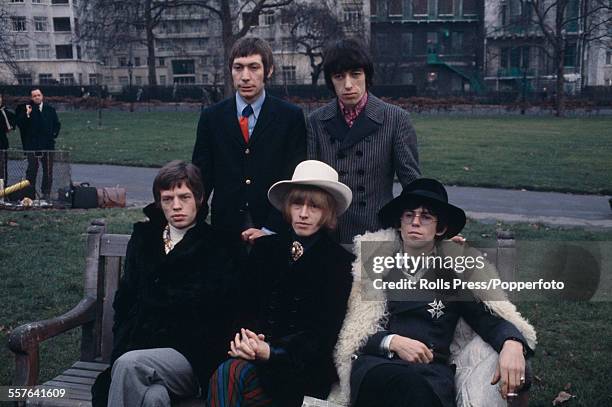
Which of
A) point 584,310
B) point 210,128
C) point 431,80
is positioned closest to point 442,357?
point 210,128

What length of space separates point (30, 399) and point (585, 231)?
314 inches

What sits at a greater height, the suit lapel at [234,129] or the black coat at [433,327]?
the suit lapel at [234,129]

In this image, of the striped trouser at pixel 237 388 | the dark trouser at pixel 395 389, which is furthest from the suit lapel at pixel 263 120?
the dark trouser at pixel 395 389

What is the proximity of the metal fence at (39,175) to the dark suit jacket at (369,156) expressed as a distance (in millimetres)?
8919

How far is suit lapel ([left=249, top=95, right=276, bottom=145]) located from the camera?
4480mm

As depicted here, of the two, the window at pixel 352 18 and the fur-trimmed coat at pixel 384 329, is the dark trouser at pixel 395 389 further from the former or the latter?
the window at pixel 352 18

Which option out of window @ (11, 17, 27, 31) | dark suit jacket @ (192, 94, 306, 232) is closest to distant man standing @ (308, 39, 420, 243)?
dark suit jacket @ (192, 94, 306, 232)

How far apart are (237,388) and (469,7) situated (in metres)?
67.0

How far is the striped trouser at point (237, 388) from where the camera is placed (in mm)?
3434

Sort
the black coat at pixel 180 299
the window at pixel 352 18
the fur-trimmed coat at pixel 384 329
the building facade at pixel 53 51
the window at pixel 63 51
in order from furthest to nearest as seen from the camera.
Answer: the window at pixel 63 51 < the building facade at pixel 53 51 < the window at pixel 352 18 < the black coat at pixel 180 299 < the fur-trimmed coat at pixel 384 329

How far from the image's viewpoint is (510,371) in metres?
3.22

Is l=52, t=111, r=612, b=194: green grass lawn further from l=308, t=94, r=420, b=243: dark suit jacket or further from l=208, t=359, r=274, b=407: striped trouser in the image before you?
l=208, t=359, r=274, b=407: striped trouser

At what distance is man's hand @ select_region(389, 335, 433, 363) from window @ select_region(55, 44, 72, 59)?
78648mm

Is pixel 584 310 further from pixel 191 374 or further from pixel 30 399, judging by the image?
pixel 30 399
